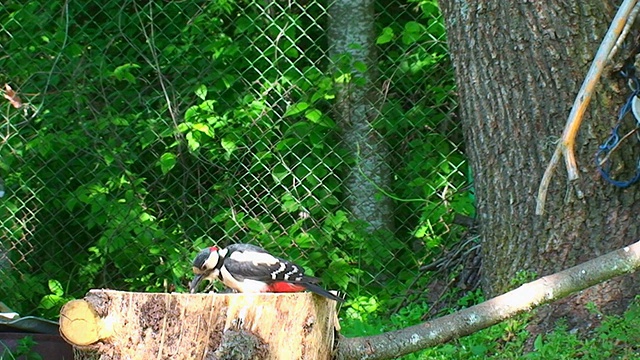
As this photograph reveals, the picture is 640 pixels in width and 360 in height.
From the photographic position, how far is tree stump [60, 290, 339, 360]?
3213 mm

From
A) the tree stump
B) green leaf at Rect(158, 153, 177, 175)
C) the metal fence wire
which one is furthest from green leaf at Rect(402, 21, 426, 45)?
the tree stump

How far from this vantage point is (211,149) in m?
6.22

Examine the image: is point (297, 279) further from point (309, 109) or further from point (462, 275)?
point (309, 109)

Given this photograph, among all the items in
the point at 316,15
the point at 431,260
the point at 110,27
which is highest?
the point at 110,27

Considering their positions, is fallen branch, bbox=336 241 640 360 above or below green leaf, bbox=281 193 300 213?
above

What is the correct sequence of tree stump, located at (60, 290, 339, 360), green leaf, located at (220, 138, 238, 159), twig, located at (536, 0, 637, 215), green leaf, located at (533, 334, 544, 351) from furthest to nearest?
green leaf, located at (220, 138, 238, 159), green leaf, located at (533, 334, 544, 351), tree stump, located at (60, 290, 339, 360), twig, located at (536, 0, 637, 215)

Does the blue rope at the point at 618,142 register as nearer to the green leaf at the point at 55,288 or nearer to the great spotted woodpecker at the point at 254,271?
the great spotted woodpecker at the point at 254,271

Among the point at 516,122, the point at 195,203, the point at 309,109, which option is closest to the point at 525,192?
the point at 516,122

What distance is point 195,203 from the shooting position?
6.25m

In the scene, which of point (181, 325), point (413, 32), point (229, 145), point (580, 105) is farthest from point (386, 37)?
point (181, 325)

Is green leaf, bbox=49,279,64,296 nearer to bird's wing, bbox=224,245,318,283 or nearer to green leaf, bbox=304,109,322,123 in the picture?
green leaf, bbox=304,109,322,123

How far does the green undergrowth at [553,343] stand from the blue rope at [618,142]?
1.61ft

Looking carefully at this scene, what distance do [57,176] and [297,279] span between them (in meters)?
2.76

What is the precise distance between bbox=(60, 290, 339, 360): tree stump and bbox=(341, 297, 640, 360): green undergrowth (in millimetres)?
1363
